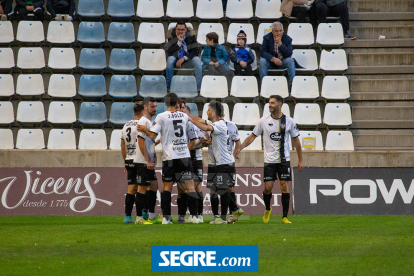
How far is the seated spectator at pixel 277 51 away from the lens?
13.4 m

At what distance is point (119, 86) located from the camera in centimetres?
1360

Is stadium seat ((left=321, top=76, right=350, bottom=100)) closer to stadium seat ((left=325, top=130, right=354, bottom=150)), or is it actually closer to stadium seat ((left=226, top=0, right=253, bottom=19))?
stadium seat ((left=325, top=130, right=354, bottom=150))

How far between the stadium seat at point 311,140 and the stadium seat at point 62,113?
545 centimetres

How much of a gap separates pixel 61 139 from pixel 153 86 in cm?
259

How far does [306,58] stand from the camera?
1415cm

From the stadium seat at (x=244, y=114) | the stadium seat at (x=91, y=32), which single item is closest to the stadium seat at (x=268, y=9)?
the stadium seat at (x=244, y=114)

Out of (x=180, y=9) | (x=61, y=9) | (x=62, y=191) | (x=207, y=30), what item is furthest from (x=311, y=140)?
(x=61, y=9)

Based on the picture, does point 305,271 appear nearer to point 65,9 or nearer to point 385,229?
point 385,229

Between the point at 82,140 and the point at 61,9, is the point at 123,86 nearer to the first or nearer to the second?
the point at 82,140

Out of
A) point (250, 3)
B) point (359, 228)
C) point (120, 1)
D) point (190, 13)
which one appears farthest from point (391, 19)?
point (359, 228)

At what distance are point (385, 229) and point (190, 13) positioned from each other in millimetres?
8783

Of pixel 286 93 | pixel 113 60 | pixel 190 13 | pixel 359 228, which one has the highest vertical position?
pixel 190 13

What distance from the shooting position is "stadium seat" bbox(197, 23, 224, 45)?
563 inches

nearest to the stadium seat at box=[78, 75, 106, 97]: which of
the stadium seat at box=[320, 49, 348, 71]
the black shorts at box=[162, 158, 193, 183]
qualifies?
Result: the black shorts at box=[162, 158, 193, 183]
